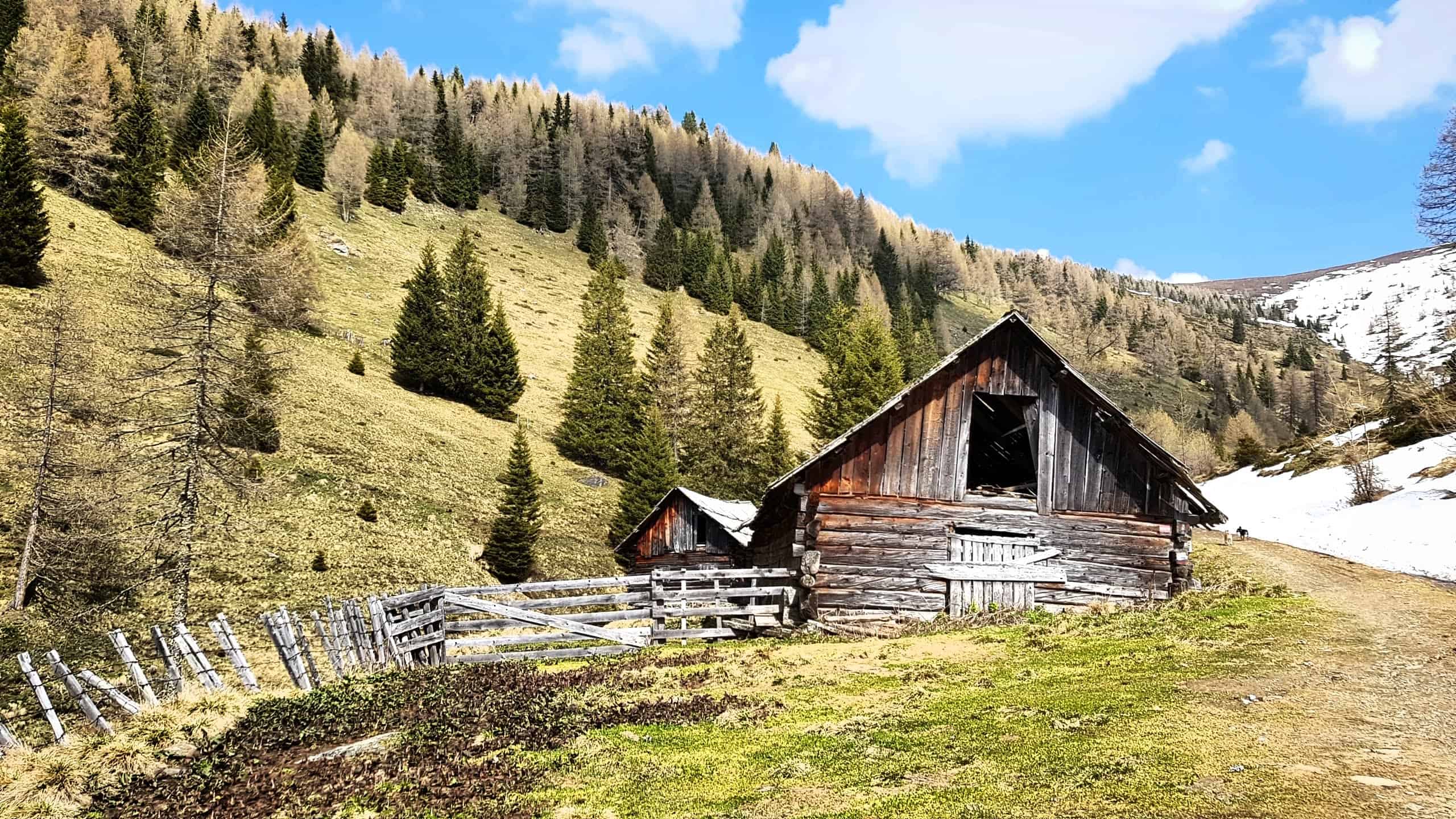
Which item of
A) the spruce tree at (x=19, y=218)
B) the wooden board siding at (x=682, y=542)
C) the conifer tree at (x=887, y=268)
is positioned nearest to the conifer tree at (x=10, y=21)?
the spruce tree at (x=19, y=218)

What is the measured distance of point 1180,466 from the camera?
19.0 m

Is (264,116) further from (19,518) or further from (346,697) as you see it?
(346,697)

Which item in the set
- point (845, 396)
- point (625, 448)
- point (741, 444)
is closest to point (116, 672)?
point (625, 448)

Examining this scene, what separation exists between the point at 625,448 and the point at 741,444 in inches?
298

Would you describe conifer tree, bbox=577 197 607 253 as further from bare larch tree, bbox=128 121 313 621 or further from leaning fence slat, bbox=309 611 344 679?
leaning fence slat, bbox=309 611 344 679

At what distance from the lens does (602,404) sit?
52969mm

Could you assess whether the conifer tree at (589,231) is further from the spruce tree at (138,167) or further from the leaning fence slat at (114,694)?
the leaning fence slat at (114,694)

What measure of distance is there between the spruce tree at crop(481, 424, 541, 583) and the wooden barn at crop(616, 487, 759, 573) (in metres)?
4.38

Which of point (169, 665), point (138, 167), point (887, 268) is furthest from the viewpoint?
point (887, 268)

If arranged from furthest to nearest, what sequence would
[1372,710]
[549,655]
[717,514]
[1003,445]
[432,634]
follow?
[717,514] → [1003,445] → [549,655] → [432,634] → [1372,710]

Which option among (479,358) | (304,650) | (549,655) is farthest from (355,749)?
(479,358)

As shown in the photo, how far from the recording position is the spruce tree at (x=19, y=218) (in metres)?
39.1

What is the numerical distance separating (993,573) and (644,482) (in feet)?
86.2

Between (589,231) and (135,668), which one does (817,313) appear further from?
(135,668)
